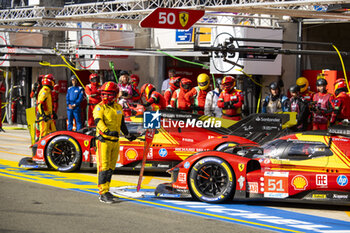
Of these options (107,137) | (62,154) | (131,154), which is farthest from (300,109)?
(107,137)

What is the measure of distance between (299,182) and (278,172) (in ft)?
1.14

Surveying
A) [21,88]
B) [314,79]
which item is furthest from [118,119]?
[21,88]

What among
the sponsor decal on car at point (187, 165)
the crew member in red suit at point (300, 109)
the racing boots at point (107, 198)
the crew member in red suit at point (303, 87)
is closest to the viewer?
the racing boots at point (107, 198)

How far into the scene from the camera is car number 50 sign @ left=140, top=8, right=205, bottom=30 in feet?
36.7

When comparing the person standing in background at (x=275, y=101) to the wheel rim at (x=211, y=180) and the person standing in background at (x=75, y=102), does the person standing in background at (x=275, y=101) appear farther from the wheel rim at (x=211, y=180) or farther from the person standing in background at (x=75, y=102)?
the wheel rim at (x=211, y=180)

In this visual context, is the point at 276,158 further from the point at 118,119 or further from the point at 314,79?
the point at 314,79

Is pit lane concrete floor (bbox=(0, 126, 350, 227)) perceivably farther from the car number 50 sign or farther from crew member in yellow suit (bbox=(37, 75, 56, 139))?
the car number 50 sign

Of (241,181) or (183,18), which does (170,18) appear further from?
(241,181)

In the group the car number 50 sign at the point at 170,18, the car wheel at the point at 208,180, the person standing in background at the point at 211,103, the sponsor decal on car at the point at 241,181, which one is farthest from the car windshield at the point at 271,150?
the person standing in background at the point at 211,103

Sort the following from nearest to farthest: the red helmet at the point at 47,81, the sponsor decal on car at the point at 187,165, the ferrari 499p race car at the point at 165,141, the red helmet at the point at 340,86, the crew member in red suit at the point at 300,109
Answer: the sponsor decal on car at the point at 187,165, the ferrari 499p race car at the point at 165,141, the crew member in red suit at the point at 300,109, the red helmet at the point at 340,86, the red helmet at the point at 47,81

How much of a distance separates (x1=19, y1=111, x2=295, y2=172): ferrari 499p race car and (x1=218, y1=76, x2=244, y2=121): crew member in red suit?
1.67 m

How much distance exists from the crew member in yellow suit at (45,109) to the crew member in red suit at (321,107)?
6.47 meters

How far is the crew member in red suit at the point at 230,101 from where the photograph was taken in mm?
15352

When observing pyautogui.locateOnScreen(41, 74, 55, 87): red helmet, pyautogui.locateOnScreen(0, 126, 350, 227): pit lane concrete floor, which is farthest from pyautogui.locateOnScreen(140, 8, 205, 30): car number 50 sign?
pyautogui.locateOnScreen(41, 74, 55, 87): red helmet
